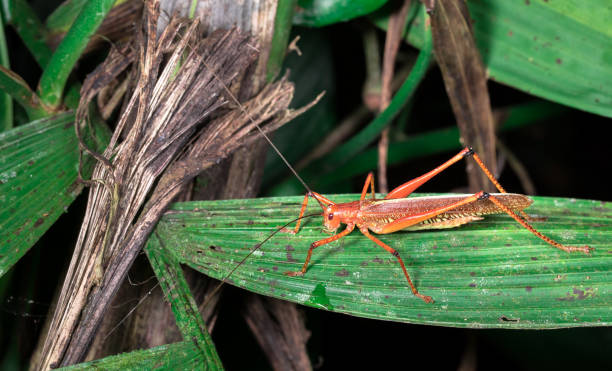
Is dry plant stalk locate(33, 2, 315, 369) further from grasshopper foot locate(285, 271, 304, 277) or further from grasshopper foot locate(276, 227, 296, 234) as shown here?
grasshopper foot locate(285, 271, 304, 277)

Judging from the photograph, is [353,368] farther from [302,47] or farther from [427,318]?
[302,47]

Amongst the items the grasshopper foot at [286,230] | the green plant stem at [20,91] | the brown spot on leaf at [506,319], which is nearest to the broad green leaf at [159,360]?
the grasshopper foot at [286,230]

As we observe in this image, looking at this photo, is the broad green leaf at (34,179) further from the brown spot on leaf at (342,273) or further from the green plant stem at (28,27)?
the brown spot on leaf at (342,273)

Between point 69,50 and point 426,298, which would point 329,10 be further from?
point 426,298

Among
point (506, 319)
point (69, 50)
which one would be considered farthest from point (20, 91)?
point (506, 319)

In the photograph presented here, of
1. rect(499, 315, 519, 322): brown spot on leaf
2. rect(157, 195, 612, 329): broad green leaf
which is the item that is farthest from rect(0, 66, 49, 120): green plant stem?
rect(499, 315, 519, 322): brown spot on leaf
